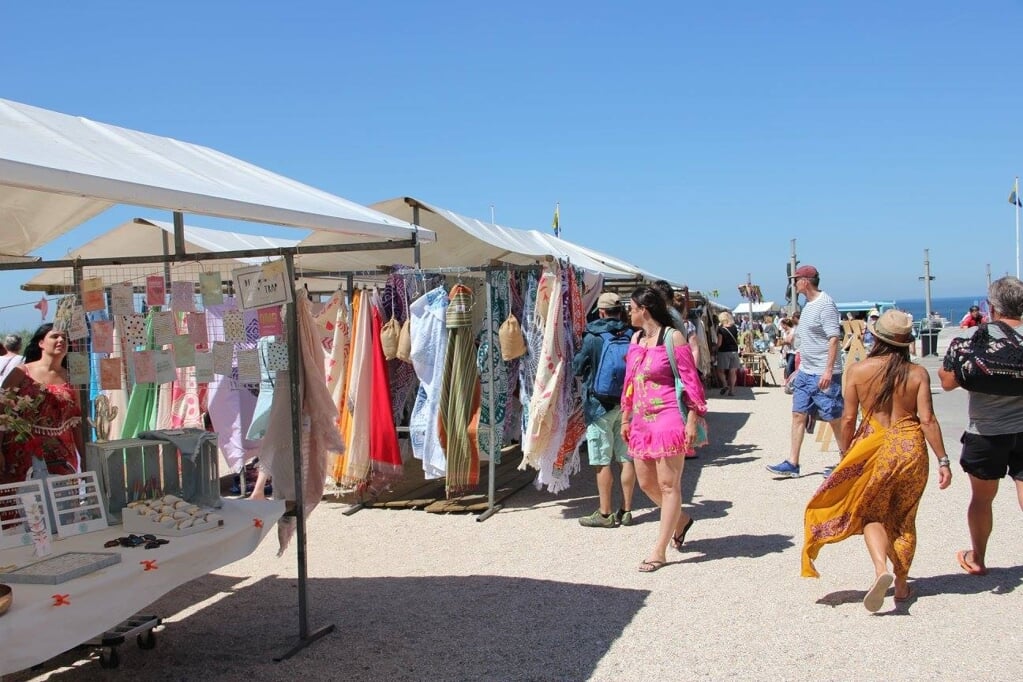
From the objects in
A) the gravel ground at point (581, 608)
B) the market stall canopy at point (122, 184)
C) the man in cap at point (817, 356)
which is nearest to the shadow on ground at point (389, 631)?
the gravel ground at point (581, 608)

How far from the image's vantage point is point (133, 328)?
4.36 meters

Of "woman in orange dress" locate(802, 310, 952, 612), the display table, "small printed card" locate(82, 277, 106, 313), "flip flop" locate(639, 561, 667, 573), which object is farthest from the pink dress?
"small printed card" locate(82, 277, 106, 313)

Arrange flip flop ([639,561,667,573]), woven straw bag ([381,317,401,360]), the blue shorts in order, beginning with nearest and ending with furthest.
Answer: flip flop ([639,561,667,573]) < woven straw bag ([381,317,401,360]) < the blue shorts

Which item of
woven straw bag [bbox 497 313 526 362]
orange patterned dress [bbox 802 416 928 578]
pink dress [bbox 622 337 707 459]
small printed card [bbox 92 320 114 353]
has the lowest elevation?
orange patterned dress [bbox 802 416 928 578]

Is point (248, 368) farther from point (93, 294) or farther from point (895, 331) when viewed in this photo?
point (895, 331)

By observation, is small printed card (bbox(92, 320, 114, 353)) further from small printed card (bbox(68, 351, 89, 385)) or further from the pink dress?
the pink dress

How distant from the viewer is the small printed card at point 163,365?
4262mm

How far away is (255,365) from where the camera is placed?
4195 mm

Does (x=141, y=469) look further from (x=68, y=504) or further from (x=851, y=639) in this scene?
(x=851, y=639)

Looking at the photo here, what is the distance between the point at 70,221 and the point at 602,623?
3.74 meters

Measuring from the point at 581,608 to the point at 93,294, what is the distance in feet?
9.82

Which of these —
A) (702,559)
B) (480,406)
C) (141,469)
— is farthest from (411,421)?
(141,469)

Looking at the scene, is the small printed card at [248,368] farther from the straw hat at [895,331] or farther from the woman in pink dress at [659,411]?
the straw hat at [895,331]

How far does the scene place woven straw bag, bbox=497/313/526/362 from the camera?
6781mm
